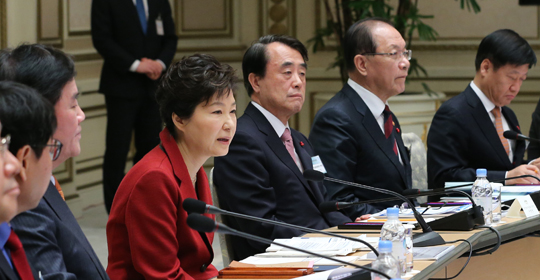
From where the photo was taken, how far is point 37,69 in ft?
5.24

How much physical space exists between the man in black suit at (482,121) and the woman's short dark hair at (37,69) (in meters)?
2.06

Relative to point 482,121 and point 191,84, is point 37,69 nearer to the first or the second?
point 191,84

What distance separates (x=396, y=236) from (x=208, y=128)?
2.08 ft

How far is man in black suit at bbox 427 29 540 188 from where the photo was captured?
326cm

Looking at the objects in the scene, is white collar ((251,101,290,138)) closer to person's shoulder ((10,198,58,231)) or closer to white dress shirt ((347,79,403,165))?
white dress shirt ((347,79,403,165))

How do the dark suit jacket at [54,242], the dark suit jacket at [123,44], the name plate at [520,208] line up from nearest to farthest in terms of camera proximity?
1. the dark suit jacket at [54,242]
2. the name plate at [520,208]
3. the dark suit jacket at [123,44]

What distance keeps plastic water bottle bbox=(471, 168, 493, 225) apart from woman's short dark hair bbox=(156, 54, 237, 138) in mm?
960

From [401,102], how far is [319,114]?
2.49 metres

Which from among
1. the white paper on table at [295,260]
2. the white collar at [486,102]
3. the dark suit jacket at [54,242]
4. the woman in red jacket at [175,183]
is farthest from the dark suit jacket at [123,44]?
the dark suit jacket at [54,242]

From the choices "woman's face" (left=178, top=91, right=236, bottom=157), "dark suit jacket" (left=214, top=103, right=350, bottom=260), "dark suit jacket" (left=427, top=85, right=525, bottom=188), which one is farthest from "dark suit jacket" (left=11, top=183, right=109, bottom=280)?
"dark suit jacket" (left=427, top=85, right=525, bottom=188)

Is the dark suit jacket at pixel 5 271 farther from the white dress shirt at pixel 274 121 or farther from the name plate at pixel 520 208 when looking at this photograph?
the name plate at pixel 520 208

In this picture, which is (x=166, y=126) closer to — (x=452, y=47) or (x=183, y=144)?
(x=183, y=144)

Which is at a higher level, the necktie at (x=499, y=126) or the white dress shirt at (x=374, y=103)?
the white dress shirt at (x=374, y=103)

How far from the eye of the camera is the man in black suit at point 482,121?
326cm
